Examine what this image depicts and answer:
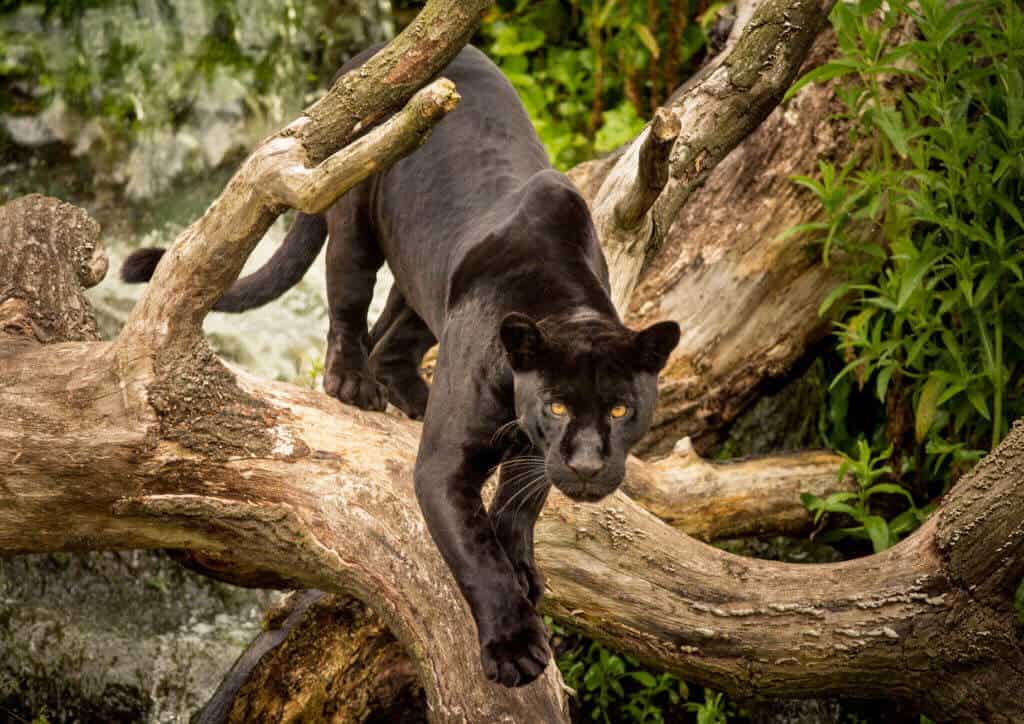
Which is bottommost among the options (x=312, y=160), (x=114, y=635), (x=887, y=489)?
(x=114, y=635)

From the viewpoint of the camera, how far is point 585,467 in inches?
108

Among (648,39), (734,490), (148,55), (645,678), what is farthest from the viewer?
(148,55)

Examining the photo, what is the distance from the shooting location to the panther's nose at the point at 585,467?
9.02 ft

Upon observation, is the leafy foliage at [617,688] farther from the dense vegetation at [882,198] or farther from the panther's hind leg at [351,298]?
the panther's hind leg at [351,298]

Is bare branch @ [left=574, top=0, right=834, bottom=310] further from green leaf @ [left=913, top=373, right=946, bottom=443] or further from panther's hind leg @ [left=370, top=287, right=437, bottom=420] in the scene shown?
green leaf @ [left=913, top=373, right=946, bottom=443]

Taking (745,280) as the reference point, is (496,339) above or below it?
above

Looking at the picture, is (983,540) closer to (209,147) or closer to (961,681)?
(961,681)

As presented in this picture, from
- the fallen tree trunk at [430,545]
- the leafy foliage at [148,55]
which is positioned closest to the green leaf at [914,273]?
the fallen tree trunk at [430,545]

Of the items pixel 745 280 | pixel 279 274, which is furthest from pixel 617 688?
pixel 279 274

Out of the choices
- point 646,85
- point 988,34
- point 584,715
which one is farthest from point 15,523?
point 646,85

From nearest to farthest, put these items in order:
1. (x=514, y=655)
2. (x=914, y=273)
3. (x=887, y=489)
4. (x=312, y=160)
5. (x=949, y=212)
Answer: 1. (x=514, y=655)
2. (x=312, y=160)
3. (x=914, y=273)
4. (x=949, y=212)
5. (x=887, y=489)

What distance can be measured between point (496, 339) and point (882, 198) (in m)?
2.02

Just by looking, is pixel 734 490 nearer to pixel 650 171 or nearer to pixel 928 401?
pixel 928 401

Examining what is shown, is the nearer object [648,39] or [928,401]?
[928,401]
